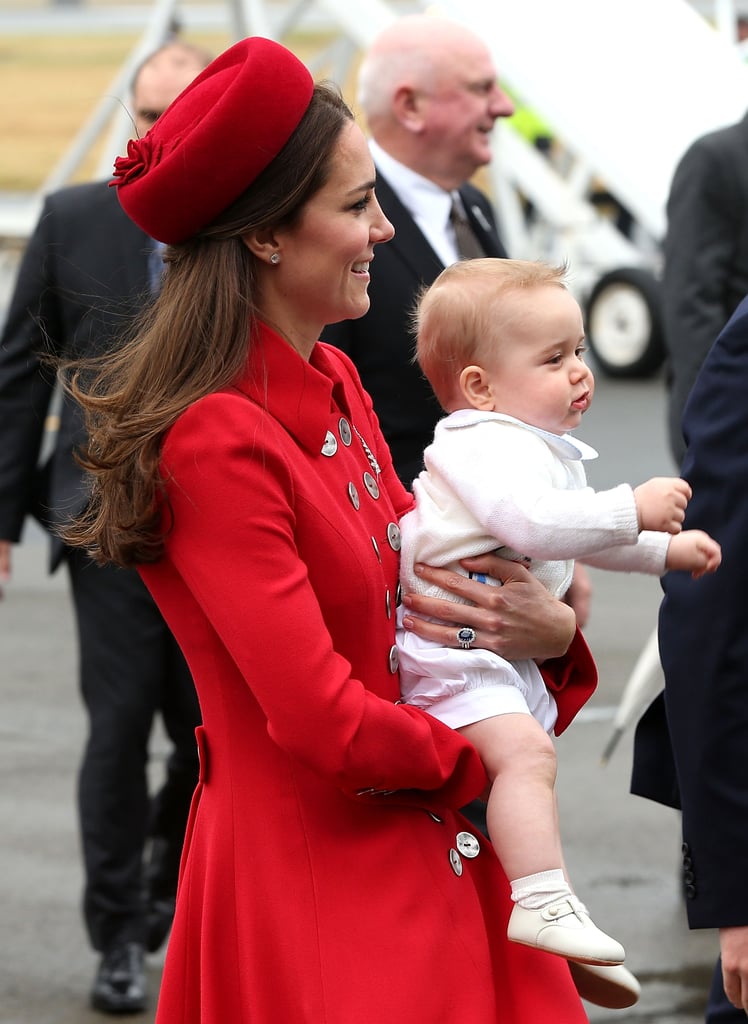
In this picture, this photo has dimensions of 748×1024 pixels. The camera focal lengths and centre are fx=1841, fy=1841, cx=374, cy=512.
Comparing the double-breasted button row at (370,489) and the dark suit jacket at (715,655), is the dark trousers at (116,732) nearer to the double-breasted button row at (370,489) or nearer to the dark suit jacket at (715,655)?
the double-breasted button row at (370,489)

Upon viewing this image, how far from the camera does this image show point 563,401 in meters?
2.50

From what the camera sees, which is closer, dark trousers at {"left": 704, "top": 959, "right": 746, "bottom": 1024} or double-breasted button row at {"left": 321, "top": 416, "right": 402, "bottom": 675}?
double-breasted button row at {"left": 321, "top": 416, "right": 402, "bottom": 675}

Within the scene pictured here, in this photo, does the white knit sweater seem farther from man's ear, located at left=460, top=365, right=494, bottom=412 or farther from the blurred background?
the blurred background

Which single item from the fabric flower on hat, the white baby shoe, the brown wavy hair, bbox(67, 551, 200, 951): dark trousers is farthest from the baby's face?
bbox(67, 551, 200, 951): dark trousers

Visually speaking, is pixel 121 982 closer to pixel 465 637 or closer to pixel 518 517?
pixel 465 637

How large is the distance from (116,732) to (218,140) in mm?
2711

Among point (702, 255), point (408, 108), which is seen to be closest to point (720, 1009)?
point (408, 108)

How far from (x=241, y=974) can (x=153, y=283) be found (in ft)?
7.79

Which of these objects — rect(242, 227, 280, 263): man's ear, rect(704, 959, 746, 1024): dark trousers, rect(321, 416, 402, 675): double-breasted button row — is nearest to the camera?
rect(242, 227, 280, 263): man's ear

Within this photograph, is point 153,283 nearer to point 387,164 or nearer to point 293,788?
point 387,164

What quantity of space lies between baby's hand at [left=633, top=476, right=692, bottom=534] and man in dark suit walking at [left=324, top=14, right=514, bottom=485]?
1.65 meters

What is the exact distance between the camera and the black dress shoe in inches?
177

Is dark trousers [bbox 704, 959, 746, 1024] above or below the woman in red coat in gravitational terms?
below

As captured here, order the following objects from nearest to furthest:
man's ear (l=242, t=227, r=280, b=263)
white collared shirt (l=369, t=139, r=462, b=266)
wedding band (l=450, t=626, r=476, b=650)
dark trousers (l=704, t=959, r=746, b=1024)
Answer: man's ear (l=242, t=227, r=280, b=263) < wedding band (l=450, t=626, r=476, b=650) < dark trousers (l=704, t=959, r=746, b=1024) < white collared shirt (l=369, t=139, r=462, b=266)
